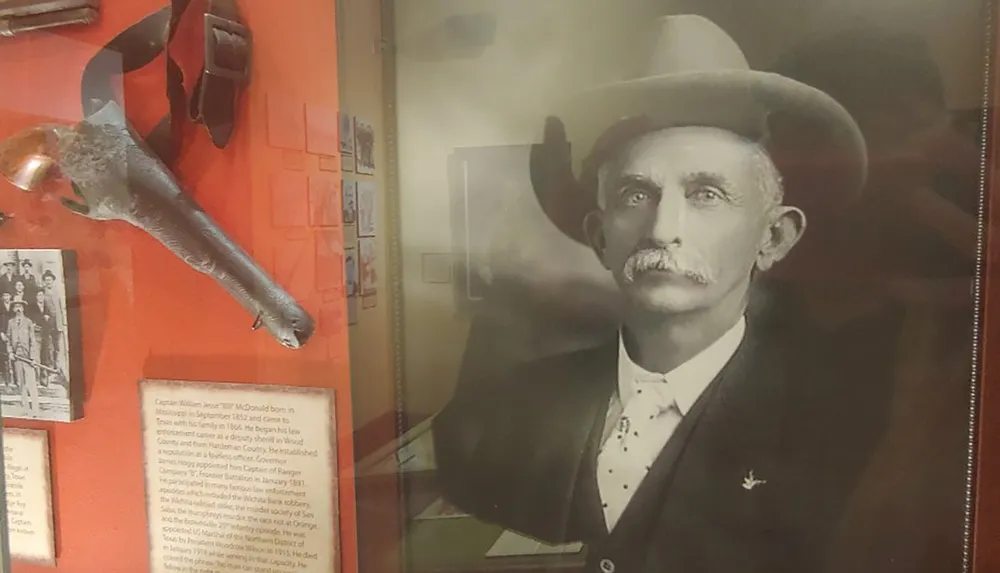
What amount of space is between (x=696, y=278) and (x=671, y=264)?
0.03m

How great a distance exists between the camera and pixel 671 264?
2.87 ft

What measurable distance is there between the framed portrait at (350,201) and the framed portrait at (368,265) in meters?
0.03

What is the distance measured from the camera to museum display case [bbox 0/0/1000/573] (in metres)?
0.82

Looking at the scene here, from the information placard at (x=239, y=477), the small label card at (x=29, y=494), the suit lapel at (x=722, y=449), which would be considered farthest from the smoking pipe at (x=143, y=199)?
the suit lapel at (x=722, y=449)

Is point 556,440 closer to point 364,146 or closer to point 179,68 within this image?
point 364,146

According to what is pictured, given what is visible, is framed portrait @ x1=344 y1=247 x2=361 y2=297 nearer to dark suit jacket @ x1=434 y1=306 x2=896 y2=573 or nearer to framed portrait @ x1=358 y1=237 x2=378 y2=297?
framed portrait @ x1=358 y1=237 x2=378 y2=297

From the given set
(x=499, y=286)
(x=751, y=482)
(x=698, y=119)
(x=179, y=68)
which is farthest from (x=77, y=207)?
(x=751, y=482)

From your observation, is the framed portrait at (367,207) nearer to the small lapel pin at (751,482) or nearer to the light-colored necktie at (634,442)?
the light-colored necktie at (634,442)

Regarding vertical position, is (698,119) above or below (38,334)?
above

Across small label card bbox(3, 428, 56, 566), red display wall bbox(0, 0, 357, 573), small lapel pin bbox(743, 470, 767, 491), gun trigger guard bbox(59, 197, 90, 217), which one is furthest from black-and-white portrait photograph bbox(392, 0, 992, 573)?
small label card bbox(3, 428, 56, 566)

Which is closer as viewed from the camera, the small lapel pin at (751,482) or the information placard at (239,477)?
the small lapel pin at (751,482)

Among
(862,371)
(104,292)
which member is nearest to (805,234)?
(862,371)

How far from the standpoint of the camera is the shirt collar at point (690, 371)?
0.87 meters

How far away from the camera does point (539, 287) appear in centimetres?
91
